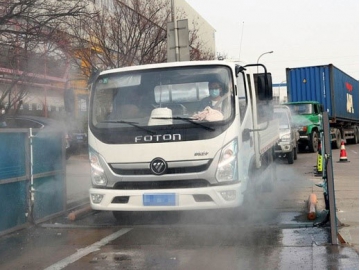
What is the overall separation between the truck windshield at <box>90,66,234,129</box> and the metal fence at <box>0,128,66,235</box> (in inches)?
45.2

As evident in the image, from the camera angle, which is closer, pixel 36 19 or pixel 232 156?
pixel 232 156

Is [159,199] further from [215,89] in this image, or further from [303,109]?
[303,109]

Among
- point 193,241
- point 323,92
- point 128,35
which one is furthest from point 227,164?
point 323,92

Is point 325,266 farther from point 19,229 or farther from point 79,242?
point 19,229

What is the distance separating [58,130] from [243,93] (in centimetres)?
294

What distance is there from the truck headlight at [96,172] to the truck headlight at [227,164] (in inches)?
58.5

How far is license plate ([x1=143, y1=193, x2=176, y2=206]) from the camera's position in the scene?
594cm

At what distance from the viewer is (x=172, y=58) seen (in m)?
13.1

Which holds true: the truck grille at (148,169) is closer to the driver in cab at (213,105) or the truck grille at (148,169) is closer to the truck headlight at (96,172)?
the truck headlight at (96,172)

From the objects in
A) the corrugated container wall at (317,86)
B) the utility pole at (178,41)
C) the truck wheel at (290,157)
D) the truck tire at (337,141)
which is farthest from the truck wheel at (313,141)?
the utility pole at (178,41)

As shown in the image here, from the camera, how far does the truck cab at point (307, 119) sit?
19.4 meters

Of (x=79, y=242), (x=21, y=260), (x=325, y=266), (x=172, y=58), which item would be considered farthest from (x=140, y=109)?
(x=172, y=58)

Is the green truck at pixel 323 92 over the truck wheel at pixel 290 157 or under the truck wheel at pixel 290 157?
over

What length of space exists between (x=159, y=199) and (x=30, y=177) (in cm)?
216
